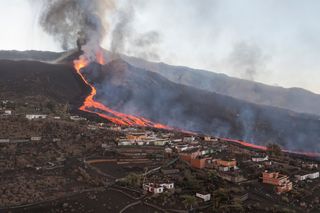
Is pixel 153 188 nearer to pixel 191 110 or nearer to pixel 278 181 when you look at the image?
pixel 278 181

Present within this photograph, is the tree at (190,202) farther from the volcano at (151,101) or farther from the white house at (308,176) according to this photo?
the volcano at (151,101)

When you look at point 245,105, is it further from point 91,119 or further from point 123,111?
point 91,119

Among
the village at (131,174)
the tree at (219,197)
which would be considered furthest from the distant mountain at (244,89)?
the tree at (219,197)

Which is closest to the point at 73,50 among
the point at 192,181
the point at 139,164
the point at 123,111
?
the point at 123,111

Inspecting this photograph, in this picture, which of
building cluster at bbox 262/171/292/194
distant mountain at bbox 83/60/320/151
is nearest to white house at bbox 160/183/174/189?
building cluster at bbox 262/171/292/194

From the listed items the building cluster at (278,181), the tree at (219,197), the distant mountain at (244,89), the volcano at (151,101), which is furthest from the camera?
the distant mountain at (244,89)

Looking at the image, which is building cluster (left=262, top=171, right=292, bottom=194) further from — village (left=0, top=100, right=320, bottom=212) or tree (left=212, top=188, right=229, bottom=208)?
tree (left=212, top=188, right=229, bottom=208)

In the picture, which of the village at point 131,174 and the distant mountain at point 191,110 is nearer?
the village at point 131,174
